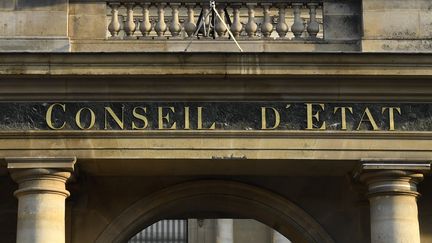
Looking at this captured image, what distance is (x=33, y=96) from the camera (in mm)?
24094

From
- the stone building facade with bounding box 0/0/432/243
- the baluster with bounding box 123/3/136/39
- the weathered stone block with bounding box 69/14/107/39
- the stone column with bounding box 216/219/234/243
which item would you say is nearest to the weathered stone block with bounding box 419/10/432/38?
the stone building facade with bounding box 0/0/432/243

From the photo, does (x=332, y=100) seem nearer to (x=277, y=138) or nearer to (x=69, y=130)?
(x=277, y=138)

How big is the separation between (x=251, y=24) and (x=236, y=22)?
0.76 ft

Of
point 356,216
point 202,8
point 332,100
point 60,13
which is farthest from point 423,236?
point 60,13

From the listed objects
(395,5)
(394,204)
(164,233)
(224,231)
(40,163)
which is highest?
(164,233)

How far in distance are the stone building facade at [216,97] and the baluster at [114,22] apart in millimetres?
21

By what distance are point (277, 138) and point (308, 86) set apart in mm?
900

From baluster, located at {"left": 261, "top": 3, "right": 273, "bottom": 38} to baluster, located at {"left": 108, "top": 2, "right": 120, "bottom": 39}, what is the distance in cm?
219

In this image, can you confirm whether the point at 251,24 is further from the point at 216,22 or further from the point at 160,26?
the point at 160,26

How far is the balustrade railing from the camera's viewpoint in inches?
973

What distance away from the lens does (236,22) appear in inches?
974

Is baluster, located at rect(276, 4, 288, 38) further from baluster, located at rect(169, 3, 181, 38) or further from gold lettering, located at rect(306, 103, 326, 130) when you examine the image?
baluster, located at rect(169, 3, 181, 38)

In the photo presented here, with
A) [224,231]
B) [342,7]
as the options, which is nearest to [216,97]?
[342,7]

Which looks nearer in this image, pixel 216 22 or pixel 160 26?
pixel 160 26
